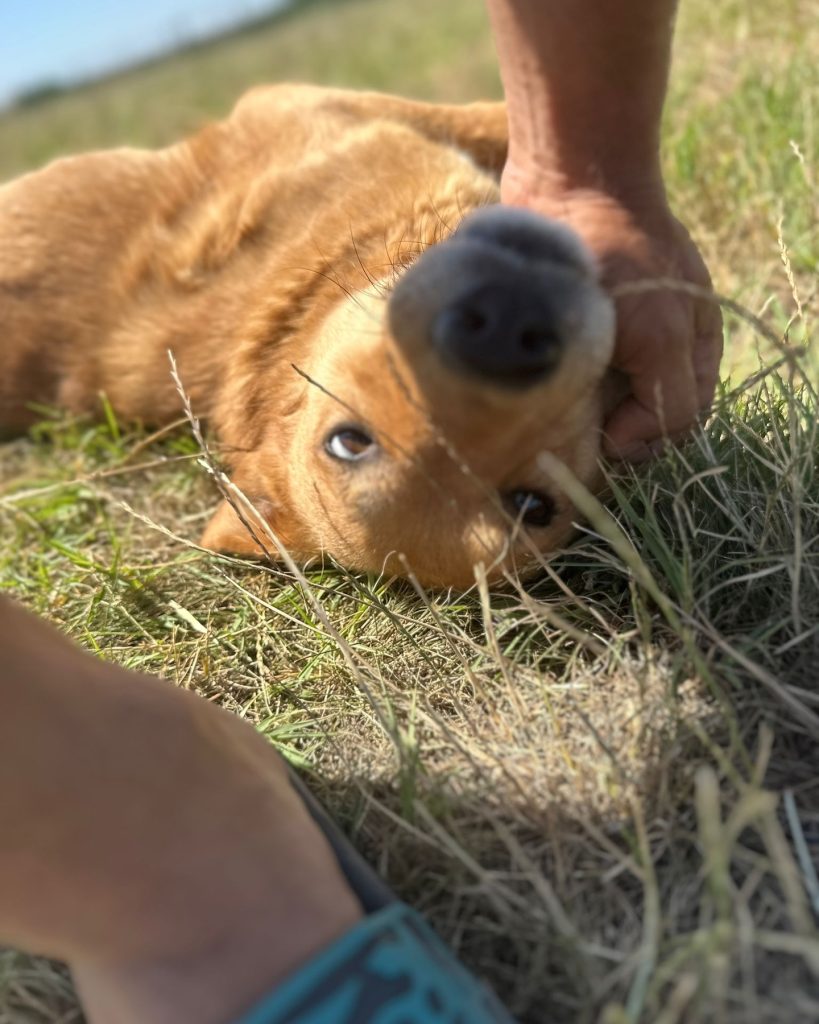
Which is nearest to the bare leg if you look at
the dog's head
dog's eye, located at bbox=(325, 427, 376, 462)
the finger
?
the dog's head

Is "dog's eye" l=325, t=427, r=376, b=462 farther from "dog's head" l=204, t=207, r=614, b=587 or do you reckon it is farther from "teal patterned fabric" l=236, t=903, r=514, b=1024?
"teal patterned fabric" l=236, t=903, r=514, b=1024

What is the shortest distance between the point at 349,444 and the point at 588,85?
102 centimetres

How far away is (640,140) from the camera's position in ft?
6.84

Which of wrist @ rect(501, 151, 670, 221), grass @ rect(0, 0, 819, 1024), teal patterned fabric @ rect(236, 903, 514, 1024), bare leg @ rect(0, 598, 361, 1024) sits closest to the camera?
teal patterned fabric @ rect(236, 903, 514, 1024)

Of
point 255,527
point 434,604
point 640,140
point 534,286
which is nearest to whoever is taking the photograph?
point 534,286

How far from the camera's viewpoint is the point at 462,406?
6.08 ft

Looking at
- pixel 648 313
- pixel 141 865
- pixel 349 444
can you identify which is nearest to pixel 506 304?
pixel 648 313

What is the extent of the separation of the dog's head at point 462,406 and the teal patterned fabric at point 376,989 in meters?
0.85

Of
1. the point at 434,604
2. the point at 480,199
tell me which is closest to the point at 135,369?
the point at 480,199

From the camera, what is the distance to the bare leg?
1377 mm

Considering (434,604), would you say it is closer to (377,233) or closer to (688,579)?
(688,579)

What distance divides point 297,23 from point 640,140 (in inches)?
754

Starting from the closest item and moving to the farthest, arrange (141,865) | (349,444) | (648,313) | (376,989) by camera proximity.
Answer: (376,989)
(141,865)
(648,313)
(349,444)

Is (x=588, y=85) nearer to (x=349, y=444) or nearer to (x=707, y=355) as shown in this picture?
(x=707, y=355)
